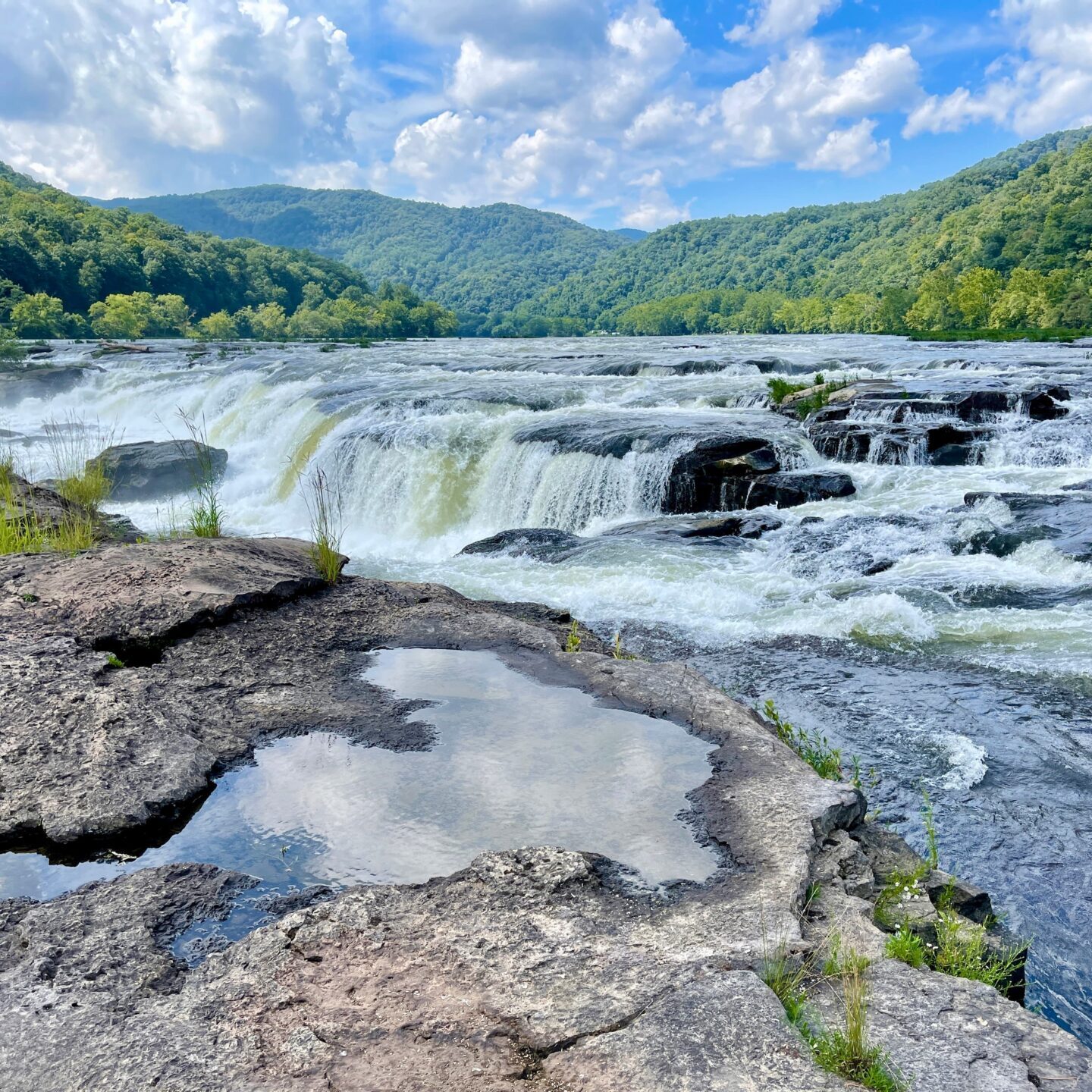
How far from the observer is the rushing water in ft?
17.2

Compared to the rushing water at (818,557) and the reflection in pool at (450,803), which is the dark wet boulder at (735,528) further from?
the reflection in pool at (450,803)

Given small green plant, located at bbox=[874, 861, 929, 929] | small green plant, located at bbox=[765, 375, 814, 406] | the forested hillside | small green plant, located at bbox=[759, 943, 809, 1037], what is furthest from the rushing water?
the forested hillside

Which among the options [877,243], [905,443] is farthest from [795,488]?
[877,243]

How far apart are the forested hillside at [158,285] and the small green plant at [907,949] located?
207 ft

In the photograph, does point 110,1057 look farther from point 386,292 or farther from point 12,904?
point 386,292

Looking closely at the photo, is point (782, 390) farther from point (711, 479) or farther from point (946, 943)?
point (946, 943)

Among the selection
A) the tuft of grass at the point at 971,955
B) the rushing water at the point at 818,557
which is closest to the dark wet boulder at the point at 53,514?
the rushing water at the point at 818,557

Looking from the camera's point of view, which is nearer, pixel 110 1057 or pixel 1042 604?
pixel 110 1057

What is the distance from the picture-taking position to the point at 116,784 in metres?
3.49

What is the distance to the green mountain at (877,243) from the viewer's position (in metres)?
66.2

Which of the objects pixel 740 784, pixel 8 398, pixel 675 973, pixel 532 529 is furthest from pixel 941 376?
pixel 8 398

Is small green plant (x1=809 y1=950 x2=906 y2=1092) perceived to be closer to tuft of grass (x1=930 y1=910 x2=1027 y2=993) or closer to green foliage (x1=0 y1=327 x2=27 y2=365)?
tuft of grass (x1=930 y1=910 x2=1027 y2=993)

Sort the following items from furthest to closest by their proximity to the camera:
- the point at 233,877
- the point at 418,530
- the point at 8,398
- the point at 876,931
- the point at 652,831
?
1. the point at 8,398
2. the point at 418,530
3. the point at 652,831
4. the point at 233,877
5. the point at 876,931

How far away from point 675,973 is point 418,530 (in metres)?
12.3
